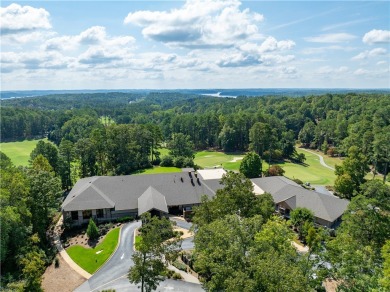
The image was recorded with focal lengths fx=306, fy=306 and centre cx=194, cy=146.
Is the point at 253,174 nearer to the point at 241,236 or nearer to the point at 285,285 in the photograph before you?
the point at 241,236

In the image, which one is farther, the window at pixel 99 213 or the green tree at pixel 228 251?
the window at pixel 99 213

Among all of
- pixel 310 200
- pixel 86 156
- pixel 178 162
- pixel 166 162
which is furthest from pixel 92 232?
pixel 166 162

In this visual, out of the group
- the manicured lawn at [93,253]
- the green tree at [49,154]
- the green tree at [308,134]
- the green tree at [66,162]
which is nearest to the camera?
the manicured lawn at [93,253]

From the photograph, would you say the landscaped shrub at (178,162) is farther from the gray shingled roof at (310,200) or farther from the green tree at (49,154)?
the green tree at (49,154)

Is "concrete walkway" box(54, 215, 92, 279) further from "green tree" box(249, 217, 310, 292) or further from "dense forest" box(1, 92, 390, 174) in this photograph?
"dense forest" box(1, 92, 390, 174)

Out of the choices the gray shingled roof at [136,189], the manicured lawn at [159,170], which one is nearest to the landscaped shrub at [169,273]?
the gray shingled roof at [136,189]

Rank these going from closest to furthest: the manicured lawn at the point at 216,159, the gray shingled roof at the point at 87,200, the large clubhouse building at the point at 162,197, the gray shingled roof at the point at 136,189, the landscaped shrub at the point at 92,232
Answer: the landscaped shrub at the point at 92,232
the large clubhouse building at the point at 162,197
the gray shingled roof at the point at 87,200
the gray shingled roof at the point at 136,189
the manicured lawn at the point at 216,159

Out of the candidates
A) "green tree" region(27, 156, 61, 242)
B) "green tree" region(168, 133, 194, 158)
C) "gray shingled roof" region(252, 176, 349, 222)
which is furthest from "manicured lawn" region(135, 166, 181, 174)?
"green tree" region(27, 156, 61, 242)
